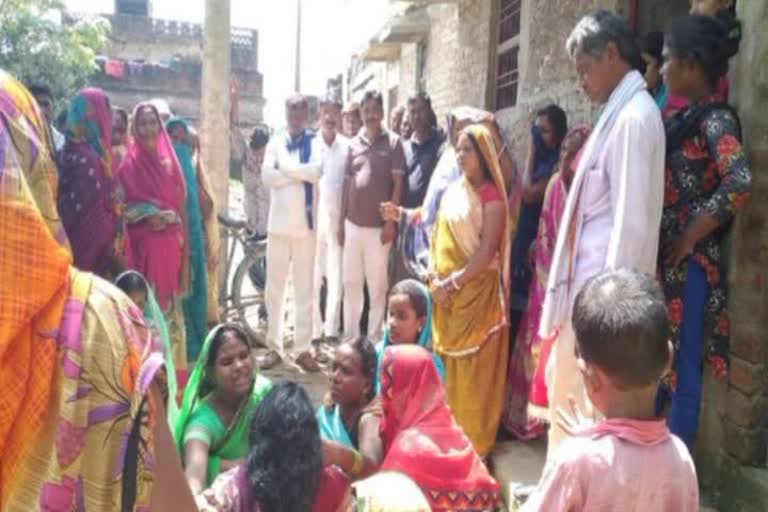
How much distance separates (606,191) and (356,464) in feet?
4.07

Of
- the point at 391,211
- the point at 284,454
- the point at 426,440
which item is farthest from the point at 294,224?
the point at 284,454

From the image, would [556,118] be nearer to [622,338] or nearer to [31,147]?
[622,338]

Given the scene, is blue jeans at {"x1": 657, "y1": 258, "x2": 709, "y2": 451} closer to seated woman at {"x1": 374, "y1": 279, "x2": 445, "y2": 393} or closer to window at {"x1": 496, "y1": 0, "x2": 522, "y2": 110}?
seated woman at {"x1": 374, "y1": 279, "x2": 445, "y2": 393}

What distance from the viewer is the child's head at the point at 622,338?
5.17ft

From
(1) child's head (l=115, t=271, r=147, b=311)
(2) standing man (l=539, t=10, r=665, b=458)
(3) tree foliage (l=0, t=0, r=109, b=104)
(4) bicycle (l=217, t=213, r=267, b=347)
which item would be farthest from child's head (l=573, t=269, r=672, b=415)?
(3) tree foliage (l=0, t=0, r=109, b=104)

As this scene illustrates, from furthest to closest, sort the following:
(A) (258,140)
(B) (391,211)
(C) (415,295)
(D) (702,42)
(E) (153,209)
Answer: (A) (258,140) → (B) (391,211) → (E) (153,209) → (C) (415,295) → (D) (702,42)

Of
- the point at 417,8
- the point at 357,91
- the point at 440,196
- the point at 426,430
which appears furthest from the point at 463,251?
the point at 357,91

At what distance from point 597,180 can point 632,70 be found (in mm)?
421

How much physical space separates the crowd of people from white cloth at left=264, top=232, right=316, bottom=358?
Result: 0.6 inches

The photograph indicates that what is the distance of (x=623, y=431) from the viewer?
1.56 meters

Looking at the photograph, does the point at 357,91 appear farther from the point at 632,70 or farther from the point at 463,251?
the point at 632,70

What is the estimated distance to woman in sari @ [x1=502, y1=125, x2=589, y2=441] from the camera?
12.0 feet

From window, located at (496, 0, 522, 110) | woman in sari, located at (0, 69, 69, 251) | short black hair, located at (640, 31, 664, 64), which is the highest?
window, located at (496, 0, 522, 110)

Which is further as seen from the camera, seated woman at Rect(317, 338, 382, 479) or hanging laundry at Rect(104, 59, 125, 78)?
hanging laundry at Rect(104, 59, 125, 78)
